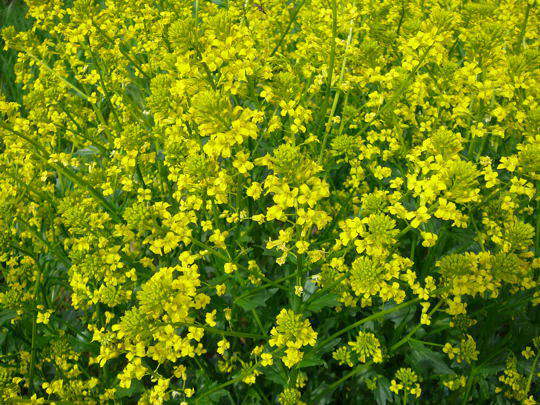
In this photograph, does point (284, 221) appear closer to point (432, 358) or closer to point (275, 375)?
point (275, 375)

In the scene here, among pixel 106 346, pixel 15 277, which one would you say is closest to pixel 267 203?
pixel 106 346

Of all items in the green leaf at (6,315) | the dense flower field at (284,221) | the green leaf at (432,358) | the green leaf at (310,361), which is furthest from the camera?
the green leaf at (6,315)

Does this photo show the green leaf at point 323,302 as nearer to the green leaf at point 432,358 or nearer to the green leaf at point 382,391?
the green leaf at point 432,358

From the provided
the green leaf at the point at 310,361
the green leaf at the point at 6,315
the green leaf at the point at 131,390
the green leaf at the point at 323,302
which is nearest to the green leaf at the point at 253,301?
the green leaf at the point at 323,302

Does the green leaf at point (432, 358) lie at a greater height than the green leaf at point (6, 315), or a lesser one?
lesser

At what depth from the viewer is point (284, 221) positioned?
2.23m

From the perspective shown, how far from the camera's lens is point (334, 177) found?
152 inches

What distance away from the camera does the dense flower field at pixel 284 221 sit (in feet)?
7.18

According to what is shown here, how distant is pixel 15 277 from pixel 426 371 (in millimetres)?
3138

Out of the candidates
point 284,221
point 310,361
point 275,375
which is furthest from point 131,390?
point 284,221

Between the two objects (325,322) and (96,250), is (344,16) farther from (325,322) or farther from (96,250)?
(96,250)

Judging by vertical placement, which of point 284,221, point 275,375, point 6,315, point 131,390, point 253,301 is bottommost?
point 131,390

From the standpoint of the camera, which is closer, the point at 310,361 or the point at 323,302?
the point at 310,361

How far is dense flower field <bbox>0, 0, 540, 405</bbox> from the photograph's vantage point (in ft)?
7.18
